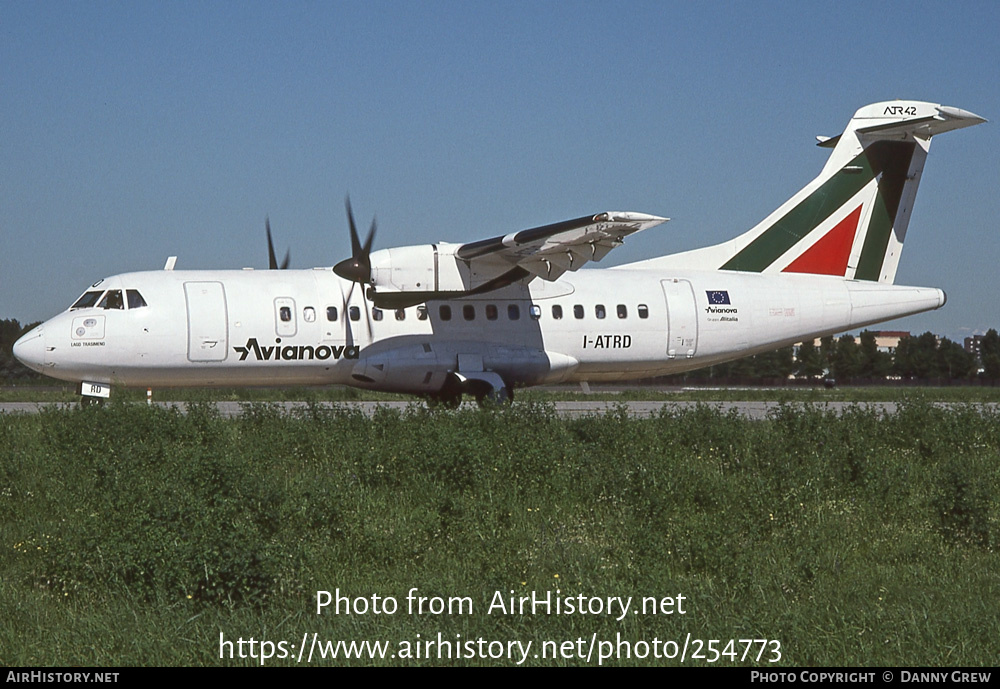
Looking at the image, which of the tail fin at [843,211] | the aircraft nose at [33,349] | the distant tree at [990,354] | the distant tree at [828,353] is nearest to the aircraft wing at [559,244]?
the tail fin at [843,211]

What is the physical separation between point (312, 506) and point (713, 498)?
162 inches

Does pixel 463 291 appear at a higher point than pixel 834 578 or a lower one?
higher

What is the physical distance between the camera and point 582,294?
22188 mm

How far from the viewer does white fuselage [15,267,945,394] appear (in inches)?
776

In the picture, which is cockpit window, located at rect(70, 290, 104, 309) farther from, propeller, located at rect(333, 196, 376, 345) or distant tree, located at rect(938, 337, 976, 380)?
distant tree, located at rect(938, 337, 976, 380)

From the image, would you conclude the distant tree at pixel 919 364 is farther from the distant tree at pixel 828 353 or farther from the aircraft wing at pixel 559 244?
the aircraft wing at pixel 559 244

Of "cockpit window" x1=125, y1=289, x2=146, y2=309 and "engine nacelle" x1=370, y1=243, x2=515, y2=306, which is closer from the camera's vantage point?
"cockpit window" x1=125, y1=289, x2=146, y2=309

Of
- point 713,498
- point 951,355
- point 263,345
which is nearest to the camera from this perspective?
point 713,498

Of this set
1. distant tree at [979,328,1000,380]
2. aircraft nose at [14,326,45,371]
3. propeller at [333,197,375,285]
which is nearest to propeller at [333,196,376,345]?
propeller at [333,197,375,285]

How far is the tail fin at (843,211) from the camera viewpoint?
77.1 feet

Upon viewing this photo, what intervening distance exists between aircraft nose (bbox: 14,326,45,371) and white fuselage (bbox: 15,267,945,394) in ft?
0.07

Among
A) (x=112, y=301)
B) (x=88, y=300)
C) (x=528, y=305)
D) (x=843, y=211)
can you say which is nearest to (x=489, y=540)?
(x=528, y=305)

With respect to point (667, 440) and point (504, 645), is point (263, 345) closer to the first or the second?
point (667, 440)

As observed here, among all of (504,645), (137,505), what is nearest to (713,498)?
(504,645)
